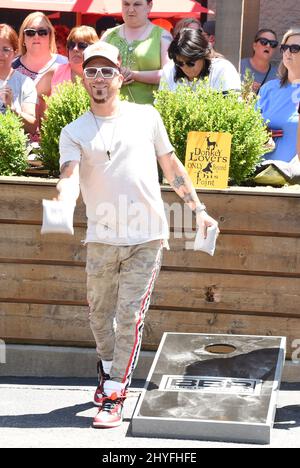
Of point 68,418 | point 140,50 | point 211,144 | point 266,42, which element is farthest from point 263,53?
point 68,418

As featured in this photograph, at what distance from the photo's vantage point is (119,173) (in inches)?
200

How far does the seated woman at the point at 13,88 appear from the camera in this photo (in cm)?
694

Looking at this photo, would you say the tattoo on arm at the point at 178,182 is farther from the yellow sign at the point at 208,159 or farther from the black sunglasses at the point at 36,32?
the black sunglasses at the point at 36,32

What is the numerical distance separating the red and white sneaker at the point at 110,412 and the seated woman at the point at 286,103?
2.09 meters

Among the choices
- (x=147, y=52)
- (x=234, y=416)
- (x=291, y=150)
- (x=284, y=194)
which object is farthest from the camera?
(x=147, y=52)

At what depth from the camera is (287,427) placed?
16.7 ft

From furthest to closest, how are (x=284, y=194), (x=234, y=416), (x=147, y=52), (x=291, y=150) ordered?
(x=147, y=52), (x=291, y=150), (x=284, y=194), (x=234, y=416)

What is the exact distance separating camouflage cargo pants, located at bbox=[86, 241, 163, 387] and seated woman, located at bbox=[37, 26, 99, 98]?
235 cm

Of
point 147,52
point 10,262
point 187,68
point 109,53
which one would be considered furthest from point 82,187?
point 147,52

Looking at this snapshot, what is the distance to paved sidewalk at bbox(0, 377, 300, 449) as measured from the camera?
4848mm

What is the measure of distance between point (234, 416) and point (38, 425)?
1008 mm

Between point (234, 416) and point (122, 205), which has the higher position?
point (122, 205)

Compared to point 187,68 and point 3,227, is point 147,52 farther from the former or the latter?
point 3,227

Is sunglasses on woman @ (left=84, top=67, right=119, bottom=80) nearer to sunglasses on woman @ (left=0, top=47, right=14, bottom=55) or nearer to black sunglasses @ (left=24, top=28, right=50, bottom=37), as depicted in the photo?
sunglasses on woman @ (left=0, top=47, right=14, bottom=55)
